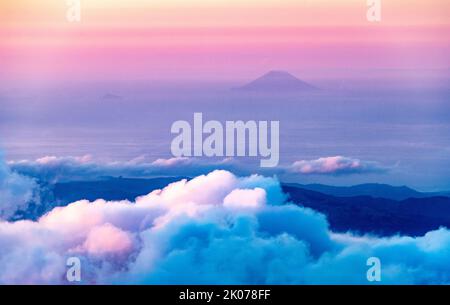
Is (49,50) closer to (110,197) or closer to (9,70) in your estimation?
(9,70)

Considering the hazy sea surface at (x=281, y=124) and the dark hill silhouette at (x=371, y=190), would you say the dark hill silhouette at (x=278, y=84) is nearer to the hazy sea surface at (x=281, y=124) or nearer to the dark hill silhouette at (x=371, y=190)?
the hazy sea surface at (x=281, y=124)

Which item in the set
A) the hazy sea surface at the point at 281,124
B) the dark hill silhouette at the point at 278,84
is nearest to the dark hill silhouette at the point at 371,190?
the hazy sea surface at the point at 281,124

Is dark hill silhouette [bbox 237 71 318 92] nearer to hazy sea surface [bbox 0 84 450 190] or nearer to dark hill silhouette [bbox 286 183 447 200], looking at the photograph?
hazy sea surface [bbox 0 84 450 190]

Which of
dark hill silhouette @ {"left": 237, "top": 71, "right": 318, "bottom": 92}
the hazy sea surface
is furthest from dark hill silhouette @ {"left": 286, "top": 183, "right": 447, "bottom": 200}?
dark hill silhouette @ {"left": 237, "top": 71, "right": 318, "bottom": 92}

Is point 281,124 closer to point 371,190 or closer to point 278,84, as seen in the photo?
point 278,84

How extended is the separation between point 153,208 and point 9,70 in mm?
1088

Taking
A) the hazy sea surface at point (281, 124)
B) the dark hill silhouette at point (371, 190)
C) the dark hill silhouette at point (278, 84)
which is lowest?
the dark hill silhouette at point (371, 190)

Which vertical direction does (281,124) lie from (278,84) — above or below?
below

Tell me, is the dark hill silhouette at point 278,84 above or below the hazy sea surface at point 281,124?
above

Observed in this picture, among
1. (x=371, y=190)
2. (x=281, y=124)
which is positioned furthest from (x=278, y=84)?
(x=371, y=190)

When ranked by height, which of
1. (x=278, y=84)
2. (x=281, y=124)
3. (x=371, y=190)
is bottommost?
(x=371, y=190)

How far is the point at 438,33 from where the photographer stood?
6.58 meters

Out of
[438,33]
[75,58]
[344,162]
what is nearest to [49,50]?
[75,58]

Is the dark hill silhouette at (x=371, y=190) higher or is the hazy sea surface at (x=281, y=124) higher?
the hazy sea surface at (x=281, y=124)
